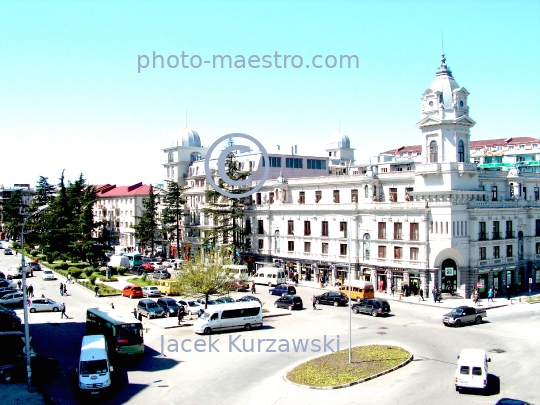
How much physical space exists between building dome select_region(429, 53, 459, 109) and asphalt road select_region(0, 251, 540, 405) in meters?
23.7

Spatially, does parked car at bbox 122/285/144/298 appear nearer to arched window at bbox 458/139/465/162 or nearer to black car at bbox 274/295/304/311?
black car at bbox 274/295/304/311

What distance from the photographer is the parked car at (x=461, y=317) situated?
4566 cm

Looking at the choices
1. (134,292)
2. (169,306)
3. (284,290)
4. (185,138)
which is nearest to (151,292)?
(134,292)

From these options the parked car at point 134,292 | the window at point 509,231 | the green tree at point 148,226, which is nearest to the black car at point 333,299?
the parked car at point 134,292

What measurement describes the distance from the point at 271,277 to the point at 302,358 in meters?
36.4

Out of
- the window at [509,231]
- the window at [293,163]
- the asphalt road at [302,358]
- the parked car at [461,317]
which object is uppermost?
the window at [293,163]

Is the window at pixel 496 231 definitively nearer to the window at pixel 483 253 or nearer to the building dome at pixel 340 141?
the window at pixel 483 253

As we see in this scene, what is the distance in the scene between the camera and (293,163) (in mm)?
99188

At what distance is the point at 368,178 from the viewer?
6969cm

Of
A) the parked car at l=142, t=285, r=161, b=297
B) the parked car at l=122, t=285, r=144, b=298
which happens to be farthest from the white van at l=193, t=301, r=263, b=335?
the parked car at l=122, t=285, r=144, b=298

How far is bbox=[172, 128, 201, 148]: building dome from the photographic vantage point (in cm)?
11406

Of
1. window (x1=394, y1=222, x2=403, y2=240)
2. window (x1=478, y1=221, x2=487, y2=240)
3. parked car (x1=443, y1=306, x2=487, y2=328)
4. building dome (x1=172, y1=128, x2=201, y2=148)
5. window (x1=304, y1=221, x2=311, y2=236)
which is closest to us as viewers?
parked car (x1=443, y1=306, x2=487, y2=328)

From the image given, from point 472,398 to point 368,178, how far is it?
43.7m

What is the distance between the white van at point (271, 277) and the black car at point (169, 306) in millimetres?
20593
